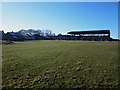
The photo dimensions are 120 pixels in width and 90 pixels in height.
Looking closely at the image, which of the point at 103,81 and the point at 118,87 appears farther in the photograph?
the point at 103,81

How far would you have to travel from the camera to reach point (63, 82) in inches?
120

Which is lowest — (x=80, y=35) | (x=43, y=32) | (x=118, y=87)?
(x=118, y=87)

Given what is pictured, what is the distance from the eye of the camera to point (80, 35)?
5391cm

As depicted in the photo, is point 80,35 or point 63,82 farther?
point 80,35

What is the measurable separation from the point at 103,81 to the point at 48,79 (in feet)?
7.47

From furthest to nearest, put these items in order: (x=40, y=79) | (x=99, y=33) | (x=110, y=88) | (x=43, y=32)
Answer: (x=43, y=32)
(x=99, y=33)
(x=40, y=79)
(x=110, y=88)

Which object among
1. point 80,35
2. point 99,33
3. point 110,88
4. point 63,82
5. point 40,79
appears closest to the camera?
point 110,88

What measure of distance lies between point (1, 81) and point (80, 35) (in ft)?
178

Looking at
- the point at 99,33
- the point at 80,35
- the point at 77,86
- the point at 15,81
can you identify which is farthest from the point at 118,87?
the point at 80,35

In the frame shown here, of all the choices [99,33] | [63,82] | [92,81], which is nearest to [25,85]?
[63,82]

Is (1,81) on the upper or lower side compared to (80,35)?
lower

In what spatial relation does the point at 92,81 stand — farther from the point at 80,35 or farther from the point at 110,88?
the point at 80,35

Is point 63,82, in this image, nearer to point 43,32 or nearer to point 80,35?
point 80,35

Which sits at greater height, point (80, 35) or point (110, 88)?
point (80, 35)
